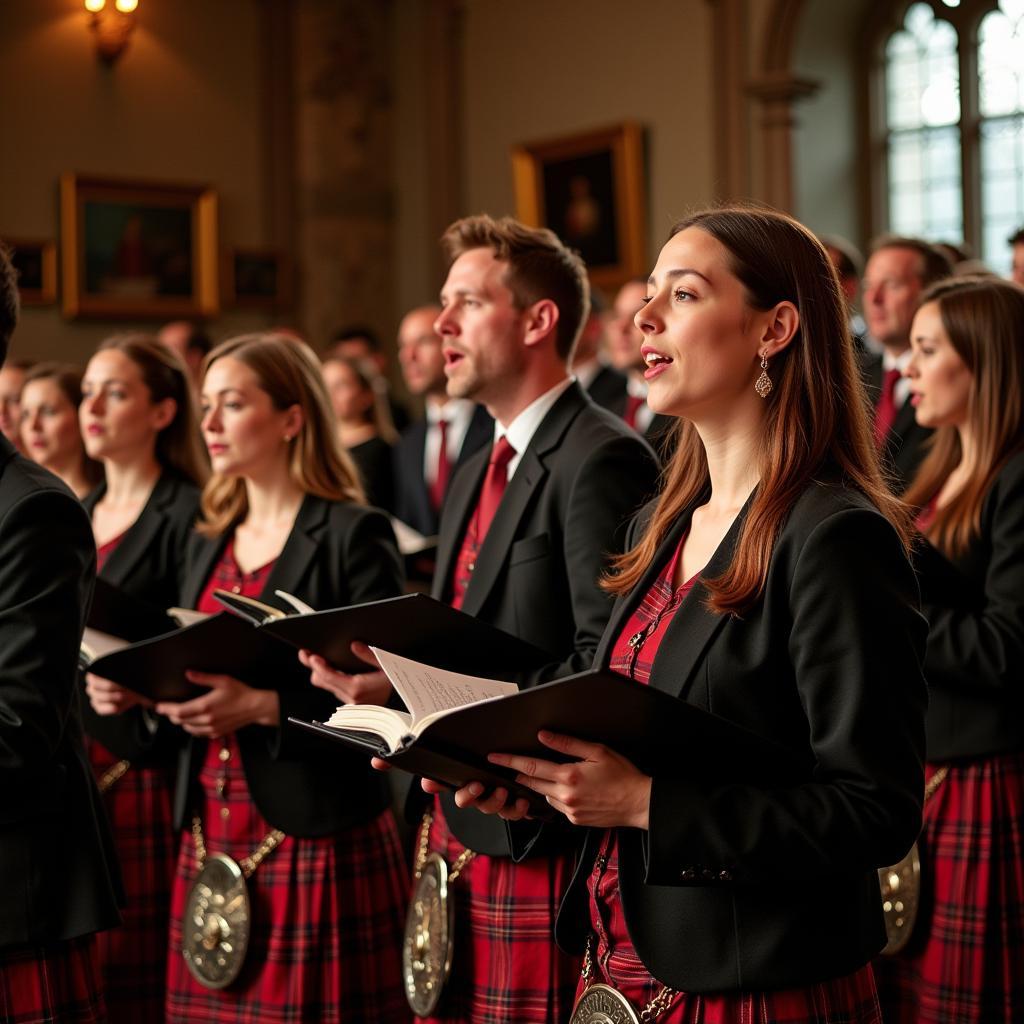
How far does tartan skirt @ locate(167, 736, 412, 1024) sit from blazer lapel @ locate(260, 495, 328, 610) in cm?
44

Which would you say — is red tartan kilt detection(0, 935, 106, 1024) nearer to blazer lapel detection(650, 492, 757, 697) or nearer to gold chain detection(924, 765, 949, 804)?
blazer lapel detection(650, 492, 757, 697)

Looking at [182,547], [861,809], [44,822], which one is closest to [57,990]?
[44,822]

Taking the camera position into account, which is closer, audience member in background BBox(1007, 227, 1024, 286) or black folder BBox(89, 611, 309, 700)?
black folder BBox(89, 611, 309, 700)

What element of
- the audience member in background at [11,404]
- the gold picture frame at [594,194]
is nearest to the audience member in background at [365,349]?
the gold picture frame at [594,194]

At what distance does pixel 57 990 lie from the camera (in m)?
2.68

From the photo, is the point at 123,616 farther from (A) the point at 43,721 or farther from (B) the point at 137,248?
(B) the point at 137,248

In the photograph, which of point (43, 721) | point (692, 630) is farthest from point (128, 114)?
point (692, 630)

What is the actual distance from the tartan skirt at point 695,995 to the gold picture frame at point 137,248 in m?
10.3

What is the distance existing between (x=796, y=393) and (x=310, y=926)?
2.12m

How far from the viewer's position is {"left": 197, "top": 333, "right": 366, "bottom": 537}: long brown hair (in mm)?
4141

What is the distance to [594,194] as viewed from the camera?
11852mm

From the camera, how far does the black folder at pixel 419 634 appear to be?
2.86 m

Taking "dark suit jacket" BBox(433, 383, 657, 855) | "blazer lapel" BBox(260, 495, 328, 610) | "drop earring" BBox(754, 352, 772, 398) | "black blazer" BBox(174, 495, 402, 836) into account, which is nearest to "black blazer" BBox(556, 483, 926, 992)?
"drop earring" BBox(754, 352, 772, 398)

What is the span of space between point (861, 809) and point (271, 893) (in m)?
2.15
